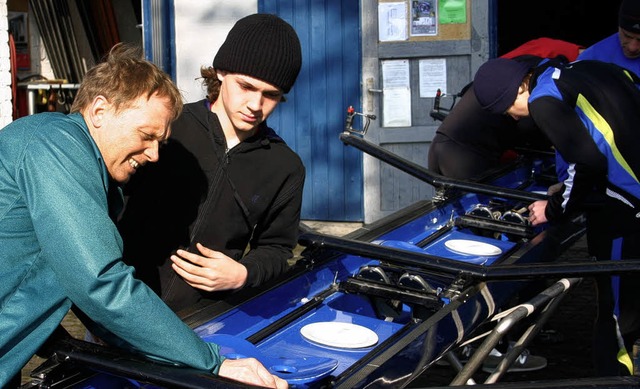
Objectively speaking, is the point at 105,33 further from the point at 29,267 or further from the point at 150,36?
the point at 29,267

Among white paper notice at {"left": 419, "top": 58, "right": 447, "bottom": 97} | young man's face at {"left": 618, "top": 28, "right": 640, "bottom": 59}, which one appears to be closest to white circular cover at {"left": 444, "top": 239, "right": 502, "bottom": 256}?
young man's face at {"left": 618, "top": 28, "right": 640, "bottom": 59}

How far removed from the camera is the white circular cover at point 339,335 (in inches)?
95.7

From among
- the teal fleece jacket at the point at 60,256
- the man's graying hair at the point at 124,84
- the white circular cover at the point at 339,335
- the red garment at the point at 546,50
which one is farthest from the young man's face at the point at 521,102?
the teal fleece jacket at the point at 60,256

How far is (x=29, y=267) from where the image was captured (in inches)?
70.2

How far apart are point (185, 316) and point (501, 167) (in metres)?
2.85

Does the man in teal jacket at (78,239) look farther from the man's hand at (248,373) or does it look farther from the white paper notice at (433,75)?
the white paper notice at (433,75)

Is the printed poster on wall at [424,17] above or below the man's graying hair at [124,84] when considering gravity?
above

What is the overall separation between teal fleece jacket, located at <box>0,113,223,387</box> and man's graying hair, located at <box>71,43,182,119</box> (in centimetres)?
12

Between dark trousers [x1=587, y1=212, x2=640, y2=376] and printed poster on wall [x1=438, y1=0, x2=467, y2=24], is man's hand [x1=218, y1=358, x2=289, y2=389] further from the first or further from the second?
printed poster on wall [x1=438, y1=0, x2=467, y2=24]

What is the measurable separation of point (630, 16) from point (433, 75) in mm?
2828

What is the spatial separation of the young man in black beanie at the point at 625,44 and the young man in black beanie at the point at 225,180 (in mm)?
2210

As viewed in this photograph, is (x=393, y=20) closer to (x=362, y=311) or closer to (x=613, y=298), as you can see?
(x=613, y=298)

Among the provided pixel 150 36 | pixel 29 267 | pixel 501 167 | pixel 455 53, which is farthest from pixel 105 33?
pixel 29 267

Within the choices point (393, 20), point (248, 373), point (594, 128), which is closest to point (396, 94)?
point (393, 20)
